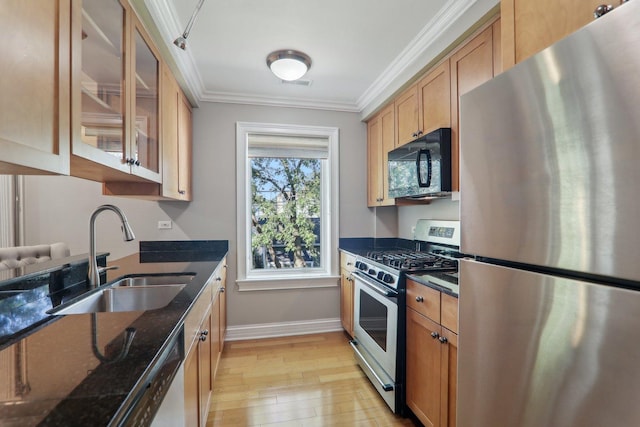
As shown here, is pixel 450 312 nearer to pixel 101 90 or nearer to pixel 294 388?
pixel 294 388

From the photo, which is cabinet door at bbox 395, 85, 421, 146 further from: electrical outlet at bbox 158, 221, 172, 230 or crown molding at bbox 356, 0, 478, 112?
electrical outlet at bbox 158, 221, 172, 230

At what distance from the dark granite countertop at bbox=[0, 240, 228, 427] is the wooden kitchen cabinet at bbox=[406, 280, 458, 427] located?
3.98 ft

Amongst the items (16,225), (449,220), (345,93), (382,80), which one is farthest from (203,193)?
(449,220)

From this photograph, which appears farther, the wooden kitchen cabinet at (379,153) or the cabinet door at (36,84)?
the wooden kitchen cabinet at (379,153)

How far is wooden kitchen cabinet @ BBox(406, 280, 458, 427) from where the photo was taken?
1.42 m

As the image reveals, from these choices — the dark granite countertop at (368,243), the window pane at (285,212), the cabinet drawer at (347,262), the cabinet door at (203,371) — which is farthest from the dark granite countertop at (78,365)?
the dark granite countertop at (368,243)

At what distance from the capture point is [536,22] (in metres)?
0.91

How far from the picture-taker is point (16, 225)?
2.37 meters

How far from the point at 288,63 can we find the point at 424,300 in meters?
1.91

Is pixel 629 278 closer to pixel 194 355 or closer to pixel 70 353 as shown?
pixel 70 353

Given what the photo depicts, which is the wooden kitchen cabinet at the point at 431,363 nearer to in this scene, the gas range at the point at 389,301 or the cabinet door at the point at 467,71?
the gas range at the point at 389,301

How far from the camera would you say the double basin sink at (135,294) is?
1360 mm

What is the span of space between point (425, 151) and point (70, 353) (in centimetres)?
198

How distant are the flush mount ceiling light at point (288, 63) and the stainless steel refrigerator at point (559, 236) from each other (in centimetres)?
158
